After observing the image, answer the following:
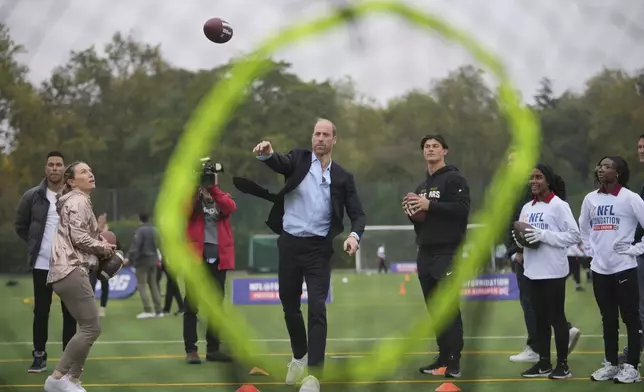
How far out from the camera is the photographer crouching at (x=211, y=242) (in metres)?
8.30

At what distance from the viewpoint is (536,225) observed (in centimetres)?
765

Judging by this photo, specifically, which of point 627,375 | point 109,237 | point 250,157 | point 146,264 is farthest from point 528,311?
point 146,264

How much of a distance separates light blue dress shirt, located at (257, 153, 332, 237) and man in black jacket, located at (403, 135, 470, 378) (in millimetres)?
754

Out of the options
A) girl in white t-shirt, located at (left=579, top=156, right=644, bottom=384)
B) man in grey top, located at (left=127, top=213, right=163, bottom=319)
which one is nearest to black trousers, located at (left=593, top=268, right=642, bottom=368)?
girl in white t-shirt, located at (left=579, top=156, right=644, bottom=384)

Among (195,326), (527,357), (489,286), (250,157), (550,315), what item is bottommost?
(527,357)

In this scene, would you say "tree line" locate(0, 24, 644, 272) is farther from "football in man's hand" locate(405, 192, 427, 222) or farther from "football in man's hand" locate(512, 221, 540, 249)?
"football in man's hand" locate(512, 221, 540, 249)

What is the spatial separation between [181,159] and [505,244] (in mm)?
3616

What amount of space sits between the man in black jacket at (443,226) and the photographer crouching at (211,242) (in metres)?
1.81

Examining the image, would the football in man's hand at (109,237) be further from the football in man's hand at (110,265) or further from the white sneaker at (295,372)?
the white sneaker at (295,372)

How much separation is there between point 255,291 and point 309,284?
30.0 ft

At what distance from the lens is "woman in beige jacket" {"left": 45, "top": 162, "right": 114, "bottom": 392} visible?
6.64m

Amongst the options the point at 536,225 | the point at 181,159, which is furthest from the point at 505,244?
the point at 181,159

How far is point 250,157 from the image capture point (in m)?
7.19

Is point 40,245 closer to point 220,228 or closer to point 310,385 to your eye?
point 220,228
